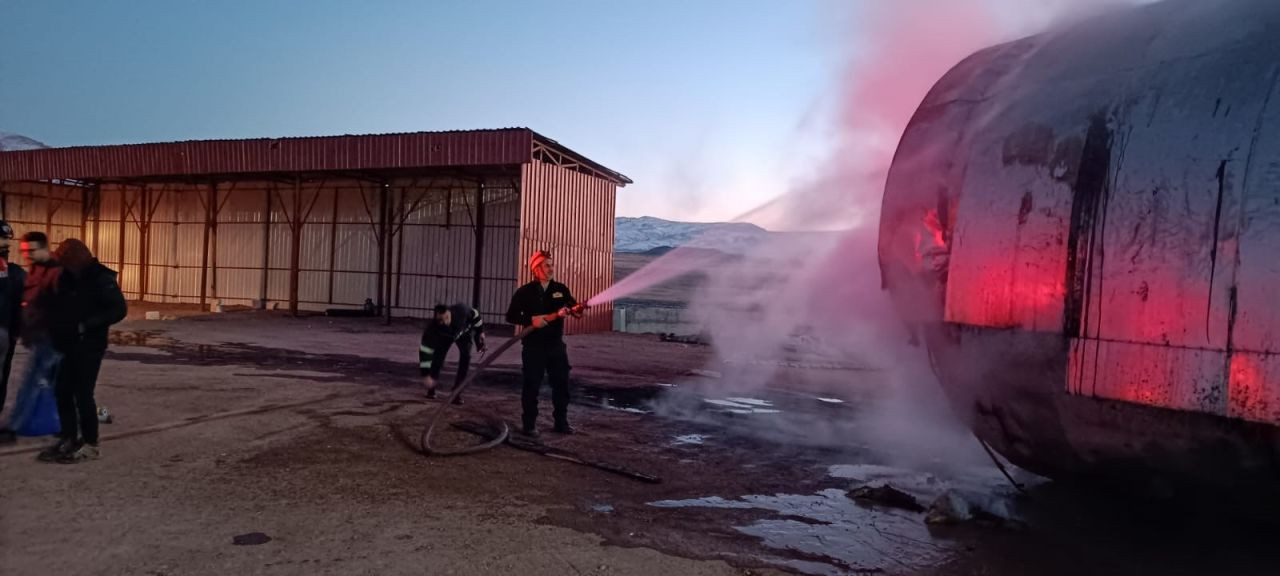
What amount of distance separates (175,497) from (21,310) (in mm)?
2354

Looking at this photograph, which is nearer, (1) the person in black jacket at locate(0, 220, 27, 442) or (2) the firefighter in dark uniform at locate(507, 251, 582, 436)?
(1) the person in black jacket at locate(0, 220, 27, 442)

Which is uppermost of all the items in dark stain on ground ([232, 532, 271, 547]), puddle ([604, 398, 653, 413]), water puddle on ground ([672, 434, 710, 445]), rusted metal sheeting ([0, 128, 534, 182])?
rusted metal sheeting ([0, 128, 534, 182])

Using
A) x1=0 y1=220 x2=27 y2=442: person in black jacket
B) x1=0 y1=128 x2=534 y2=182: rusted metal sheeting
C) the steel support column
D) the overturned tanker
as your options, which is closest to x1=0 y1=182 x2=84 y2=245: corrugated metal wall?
x1=0 y1=128 x2=534 y2=182: rusted metal sheeting

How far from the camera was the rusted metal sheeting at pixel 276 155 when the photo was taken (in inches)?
821

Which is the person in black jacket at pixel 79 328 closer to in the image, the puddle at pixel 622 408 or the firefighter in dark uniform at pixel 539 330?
the firefighter in dark uniform at pixel 539 330

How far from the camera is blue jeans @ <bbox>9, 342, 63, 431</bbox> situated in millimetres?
5812

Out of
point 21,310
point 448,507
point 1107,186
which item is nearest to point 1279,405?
point 1107,186

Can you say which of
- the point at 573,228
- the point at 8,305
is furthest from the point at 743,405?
the point at 573,228

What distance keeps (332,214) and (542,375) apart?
71.1 feet

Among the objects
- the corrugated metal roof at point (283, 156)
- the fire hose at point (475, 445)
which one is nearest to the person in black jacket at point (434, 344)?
the fire hose at point (475, 445)

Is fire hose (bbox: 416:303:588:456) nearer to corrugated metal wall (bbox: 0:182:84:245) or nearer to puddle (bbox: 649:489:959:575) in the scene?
puddle (bbox: 649:489:959:575)

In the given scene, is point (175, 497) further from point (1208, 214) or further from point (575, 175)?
point (575, 175)

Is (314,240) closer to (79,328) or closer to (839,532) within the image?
(79,328)

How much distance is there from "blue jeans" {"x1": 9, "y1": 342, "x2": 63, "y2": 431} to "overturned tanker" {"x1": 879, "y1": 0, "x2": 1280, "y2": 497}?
6132 mm
